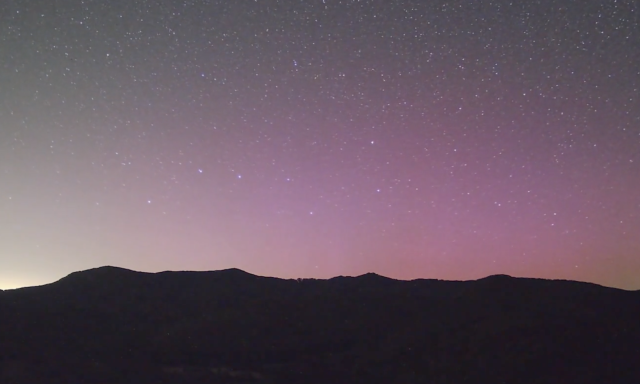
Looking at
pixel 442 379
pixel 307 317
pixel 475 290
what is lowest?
pixel 442 379

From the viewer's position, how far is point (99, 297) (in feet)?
64.5

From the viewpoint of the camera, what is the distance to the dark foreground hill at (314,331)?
469 inches

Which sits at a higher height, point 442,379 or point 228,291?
point 228,291

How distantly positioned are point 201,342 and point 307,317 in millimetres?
4237

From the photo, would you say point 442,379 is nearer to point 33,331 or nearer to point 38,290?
point 33,331

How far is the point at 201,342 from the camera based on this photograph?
15703 mm

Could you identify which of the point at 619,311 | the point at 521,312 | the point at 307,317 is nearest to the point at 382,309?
the point at 307,317

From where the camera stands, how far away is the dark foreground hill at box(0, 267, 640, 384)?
11922 millimetres

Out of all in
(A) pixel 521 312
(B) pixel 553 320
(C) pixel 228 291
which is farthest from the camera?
(C) pixel 228 291

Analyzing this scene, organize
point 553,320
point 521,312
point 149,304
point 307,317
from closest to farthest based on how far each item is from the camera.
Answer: point 553,320 < point 521,312 < point 307,317 < point 149,304

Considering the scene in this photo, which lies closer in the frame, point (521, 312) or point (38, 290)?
point (521, 312)

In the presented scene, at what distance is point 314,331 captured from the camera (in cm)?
1667

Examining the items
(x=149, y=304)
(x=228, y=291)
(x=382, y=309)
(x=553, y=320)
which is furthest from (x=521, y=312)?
(x=149, y=304)

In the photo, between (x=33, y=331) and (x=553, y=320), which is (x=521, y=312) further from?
(x=33, y=331)
